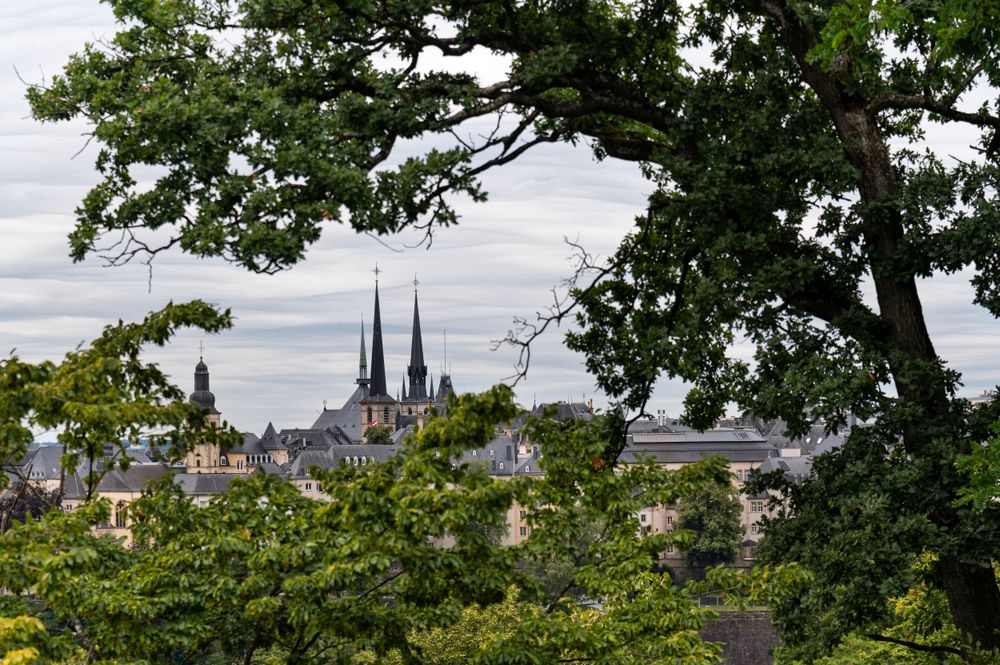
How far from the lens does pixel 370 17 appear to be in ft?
46.4

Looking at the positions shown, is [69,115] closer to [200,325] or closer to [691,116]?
[200,325]

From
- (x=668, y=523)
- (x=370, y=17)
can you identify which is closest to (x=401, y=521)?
(x=370, y=17)

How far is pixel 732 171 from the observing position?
46.2 ft

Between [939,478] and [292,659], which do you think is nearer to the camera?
[292,659]

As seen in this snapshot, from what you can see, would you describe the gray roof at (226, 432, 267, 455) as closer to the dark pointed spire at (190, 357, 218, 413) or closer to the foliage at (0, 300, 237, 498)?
the dark pointed spire at (190, 357, 218, 413)

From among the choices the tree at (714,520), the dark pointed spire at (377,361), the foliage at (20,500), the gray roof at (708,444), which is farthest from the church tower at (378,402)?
the foliage at (20,500)

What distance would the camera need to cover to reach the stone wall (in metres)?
80.8

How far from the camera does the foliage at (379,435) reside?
172 m

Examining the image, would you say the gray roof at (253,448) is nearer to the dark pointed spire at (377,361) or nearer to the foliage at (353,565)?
the dark pointed spire at (377,361)

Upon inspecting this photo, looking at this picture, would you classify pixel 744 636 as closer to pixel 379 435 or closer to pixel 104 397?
pixel 104 397

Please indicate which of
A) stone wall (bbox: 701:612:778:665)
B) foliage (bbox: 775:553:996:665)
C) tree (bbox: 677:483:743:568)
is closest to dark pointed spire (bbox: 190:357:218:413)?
tree (bbox: 677:483:743:568)

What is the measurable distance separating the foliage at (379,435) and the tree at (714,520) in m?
61.0

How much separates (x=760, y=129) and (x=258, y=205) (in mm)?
5105

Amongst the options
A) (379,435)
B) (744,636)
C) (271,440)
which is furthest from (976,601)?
(271,440)
